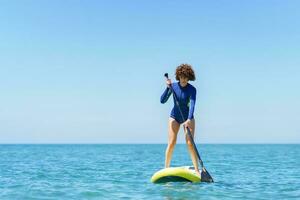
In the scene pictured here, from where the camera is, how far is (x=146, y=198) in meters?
9.03

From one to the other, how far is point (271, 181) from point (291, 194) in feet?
8.64

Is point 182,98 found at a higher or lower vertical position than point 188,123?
higher

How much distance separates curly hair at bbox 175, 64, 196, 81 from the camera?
10.7 metres

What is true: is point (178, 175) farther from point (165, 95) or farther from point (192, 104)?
point (165, 95)

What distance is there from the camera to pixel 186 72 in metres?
10.6

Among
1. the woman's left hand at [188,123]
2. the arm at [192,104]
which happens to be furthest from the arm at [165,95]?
the woman's left hand at [188,123]

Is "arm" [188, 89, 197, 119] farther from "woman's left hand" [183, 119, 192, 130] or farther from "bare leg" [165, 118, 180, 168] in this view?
"bare leg" [165, 118, 180, 168]

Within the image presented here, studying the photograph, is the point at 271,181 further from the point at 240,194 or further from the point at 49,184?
the point at 49,184

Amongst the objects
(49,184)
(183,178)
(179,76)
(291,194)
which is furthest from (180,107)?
(49,184)

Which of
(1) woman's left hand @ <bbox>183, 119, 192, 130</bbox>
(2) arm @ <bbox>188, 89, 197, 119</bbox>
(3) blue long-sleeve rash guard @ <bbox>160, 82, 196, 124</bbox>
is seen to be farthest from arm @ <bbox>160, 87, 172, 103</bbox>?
(1) woman's left hand @ <bbox>183, 119, 192, 130</bbox>

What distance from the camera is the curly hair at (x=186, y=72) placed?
35.0ft

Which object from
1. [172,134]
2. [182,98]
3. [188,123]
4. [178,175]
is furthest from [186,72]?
[178,175]

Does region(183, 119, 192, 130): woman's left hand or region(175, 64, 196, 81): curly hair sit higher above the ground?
region(175, 64, 196, 81): curly hair

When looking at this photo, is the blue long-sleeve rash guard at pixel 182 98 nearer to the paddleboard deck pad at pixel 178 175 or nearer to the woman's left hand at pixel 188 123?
the woman's left hand at pixel 188 123
